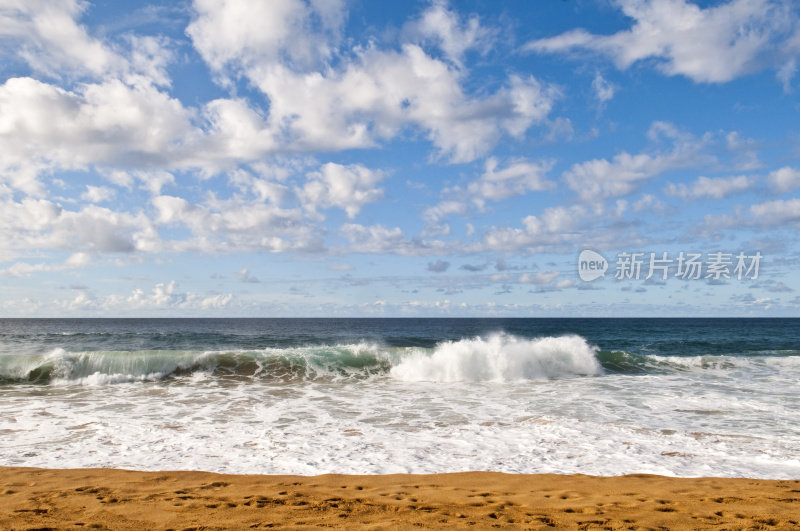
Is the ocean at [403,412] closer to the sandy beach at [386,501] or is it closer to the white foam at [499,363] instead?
the white foam at [499,363]

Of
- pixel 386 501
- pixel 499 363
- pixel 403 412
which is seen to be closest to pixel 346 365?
pixel 499 363

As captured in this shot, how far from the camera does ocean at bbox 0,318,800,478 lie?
7.32 m

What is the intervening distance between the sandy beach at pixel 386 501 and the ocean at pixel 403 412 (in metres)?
0.59

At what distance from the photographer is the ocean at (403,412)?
732 cm

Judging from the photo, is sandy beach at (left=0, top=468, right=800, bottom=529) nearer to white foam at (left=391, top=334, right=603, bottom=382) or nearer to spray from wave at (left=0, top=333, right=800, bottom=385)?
spray from wave at (left=0, top=333, right=800, bottom=385)

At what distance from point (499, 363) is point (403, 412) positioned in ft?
26.8

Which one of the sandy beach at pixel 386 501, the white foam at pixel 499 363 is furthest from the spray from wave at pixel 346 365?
the sandy beach at pixel 386 501

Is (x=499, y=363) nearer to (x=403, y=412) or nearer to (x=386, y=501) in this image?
(x=403, y=412)

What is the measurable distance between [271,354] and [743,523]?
1841 cm

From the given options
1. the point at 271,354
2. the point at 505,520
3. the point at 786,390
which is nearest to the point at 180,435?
the point at 505,520

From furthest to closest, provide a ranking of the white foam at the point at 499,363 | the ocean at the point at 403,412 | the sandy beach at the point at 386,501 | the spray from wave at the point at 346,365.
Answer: the white foam at the point at 499,363 < the spray from wave at the point at 346,365 < the ocean at the point at 403,412 < the sandy beach at the point at 386,501

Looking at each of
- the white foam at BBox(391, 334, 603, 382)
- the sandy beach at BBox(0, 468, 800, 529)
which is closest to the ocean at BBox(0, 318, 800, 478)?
the white foam at BBox(391, 334, 603, 382)

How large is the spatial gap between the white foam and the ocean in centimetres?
6

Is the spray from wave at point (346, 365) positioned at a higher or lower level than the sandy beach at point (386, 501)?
lower
